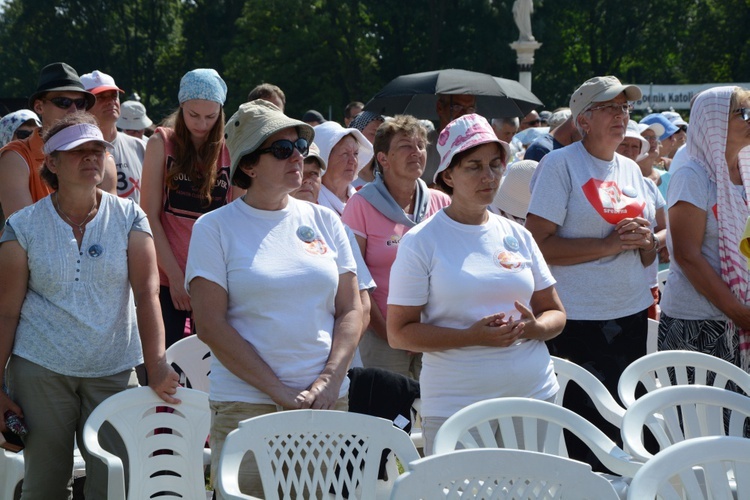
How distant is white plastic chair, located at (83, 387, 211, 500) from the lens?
3.68 meters

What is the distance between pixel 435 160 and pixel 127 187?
7.81ft

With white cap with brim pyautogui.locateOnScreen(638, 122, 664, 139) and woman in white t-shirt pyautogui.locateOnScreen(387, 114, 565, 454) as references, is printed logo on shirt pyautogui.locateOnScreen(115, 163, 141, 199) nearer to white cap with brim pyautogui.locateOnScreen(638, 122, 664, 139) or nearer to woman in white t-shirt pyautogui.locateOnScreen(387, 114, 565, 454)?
woman in white t-shirt pyautogui.locateOnScreen(387, 114, 565, 454)

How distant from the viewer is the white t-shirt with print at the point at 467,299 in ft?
11.5

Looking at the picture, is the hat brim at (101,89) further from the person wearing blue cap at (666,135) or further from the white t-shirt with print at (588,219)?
the person wearing blue cap at (666,135)

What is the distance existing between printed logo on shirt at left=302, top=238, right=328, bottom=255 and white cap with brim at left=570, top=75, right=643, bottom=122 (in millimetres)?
1678

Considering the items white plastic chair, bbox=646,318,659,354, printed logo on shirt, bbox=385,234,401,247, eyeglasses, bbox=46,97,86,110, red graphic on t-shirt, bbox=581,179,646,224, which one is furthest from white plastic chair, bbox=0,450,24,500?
white plastic chair, bbox=646,318,659,354

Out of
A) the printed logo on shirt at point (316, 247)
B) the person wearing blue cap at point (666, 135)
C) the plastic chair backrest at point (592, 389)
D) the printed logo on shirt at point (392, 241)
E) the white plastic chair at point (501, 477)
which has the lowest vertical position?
the person wearing blue cap at point (666, 135)

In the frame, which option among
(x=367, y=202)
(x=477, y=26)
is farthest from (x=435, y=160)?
(x=477, y=26)

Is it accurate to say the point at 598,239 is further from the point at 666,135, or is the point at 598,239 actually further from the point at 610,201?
the point at 666,135

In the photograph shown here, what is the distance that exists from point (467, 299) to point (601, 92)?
5.02 ft

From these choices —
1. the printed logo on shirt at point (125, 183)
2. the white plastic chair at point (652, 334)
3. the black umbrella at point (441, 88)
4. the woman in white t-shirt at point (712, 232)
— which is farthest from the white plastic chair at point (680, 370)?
the black umbrella at point (441, 88)

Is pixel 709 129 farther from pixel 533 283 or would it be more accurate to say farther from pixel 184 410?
pixel 184 410

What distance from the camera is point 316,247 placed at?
3.53m

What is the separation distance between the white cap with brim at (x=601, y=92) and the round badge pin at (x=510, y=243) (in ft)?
3.88
